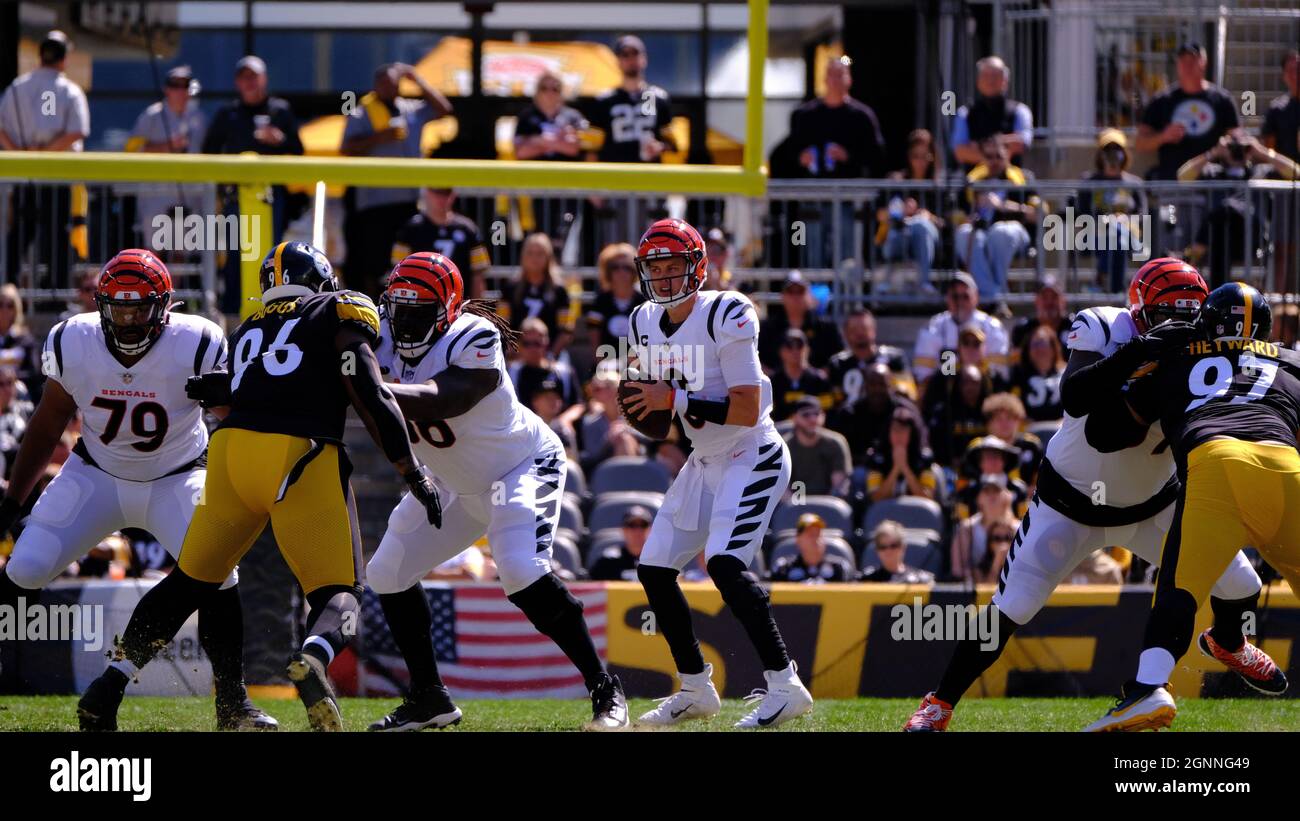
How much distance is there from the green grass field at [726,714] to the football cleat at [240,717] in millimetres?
92

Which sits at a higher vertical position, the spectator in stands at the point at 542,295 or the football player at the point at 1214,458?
the spectator in stands at the point at 542,295

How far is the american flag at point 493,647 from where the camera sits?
10.3 meters

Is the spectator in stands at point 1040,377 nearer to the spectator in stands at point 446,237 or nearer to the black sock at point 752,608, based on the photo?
the spectator in stands at point 446,237

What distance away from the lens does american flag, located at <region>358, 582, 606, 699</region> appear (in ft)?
33.8

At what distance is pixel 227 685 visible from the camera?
25.2ft

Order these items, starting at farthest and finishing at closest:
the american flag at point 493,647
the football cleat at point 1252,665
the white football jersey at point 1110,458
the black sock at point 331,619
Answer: the american flag at point 493,647 < the football cleat at point 1252,665 < the white football jersey at point 1110,458 < the black sock at point 331,619

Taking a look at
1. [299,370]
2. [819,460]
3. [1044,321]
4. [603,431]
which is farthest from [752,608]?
[1044,321]

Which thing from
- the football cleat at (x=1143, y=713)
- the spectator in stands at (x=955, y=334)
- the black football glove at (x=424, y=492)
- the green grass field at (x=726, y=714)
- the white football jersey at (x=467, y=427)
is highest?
the spectator in stands at (x=955, y=334)

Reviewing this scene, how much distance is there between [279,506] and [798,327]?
568 centimetres

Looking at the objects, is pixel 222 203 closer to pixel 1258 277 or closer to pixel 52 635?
pixel 52 635

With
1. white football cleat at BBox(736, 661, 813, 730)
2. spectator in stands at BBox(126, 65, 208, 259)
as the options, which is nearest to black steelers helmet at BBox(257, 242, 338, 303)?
white football cleat at BBox(736, 661, 813, 730)

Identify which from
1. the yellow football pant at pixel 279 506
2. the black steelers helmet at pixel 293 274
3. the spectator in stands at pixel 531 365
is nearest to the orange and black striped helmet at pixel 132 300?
the black steelers helmet at pixel 293 274

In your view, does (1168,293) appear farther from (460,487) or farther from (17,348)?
(17,348)
